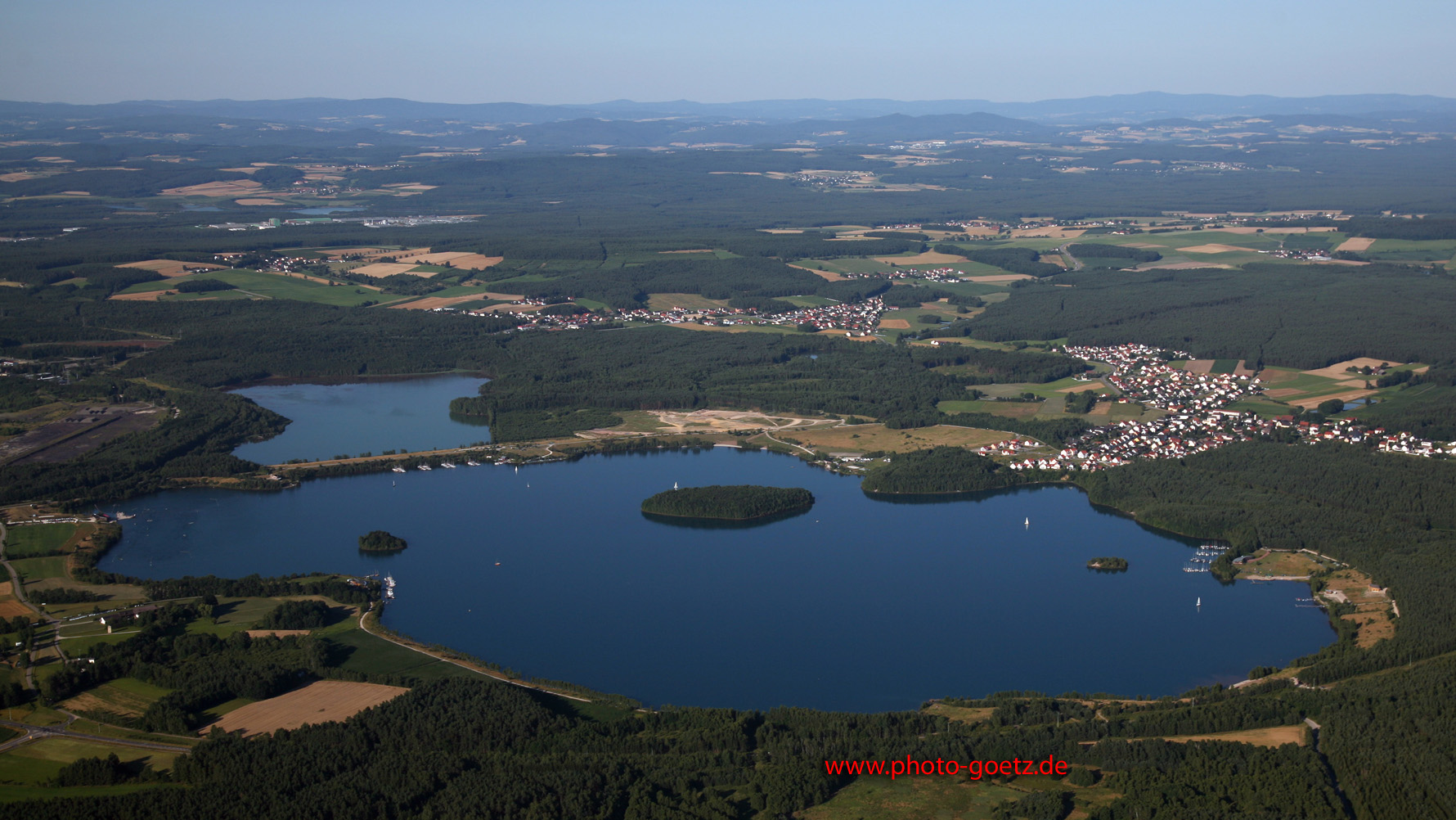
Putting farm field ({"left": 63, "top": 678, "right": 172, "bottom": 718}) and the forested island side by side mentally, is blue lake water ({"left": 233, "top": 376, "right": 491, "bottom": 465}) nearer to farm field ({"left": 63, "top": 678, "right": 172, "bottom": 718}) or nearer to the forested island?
the forested island

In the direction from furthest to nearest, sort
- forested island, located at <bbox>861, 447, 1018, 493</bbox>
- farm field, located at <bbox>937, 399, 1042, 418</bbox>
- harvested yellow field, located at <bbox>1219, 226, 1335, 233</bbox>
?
harvested yellow field, located at <bbox>1219, 226, 1335, 233</bbox> < farm field, located at <bbox>937, 399, 1042, 418</bbox> < forested island, located at <bbox>861, 447, 1018, 493</bbox>

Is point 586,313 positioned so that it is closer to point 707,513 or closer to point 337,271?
point 337,271

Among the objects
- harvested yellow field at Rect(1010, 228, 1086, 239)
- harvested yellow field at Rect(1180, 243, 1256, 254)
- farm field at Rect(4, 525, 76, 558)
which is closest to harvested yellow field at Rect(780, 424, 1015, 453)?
farm field at Rect(4, 525, 76, 558)

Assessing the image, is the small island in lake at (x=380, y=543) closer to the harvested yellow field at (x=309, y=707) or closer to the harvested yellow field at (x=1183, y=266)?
the harvested yellow field at (x=309, y=707)

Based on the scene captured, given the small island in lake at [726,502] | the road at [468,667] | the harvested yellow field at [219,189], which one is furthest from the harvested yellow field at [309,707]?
the harvested yellow field at [219,189]

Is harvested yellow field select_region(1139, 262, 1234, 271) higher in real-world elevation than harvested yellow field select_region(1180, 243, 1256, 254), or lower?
lower

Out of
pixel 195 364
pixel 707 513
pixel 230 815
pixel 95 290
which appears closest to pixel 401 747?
pixel 230 815
